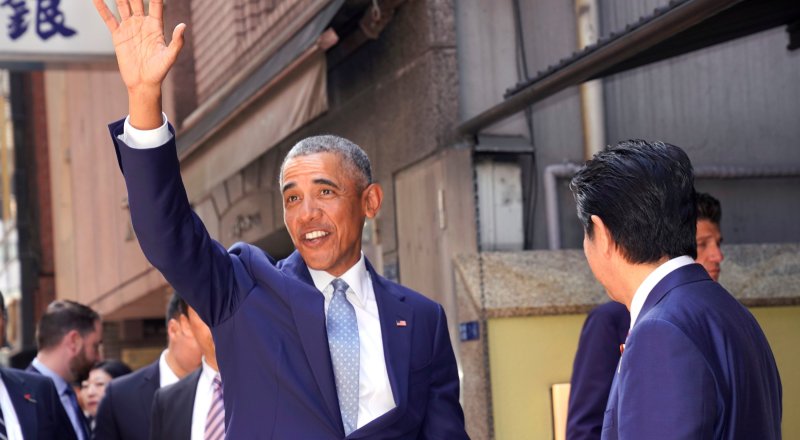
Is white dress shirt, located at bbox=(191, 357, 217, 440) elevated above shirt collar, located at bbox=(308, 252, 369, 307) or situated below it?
below

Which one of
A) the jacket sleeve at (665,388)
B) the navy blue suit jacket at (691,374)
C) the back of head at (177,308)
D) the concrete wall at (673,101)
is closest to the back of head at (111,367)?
the back of head at (177,308)

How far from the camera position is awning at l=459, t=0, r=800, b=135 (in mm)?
5191

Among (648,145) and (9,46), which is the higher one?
(9,46)

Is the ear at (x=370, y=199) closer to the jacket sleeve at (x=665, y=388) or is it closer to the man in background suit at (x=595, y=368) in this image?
the man in background suit at (x=595, y=368)

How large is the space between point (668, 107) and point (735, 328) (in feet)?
16.3

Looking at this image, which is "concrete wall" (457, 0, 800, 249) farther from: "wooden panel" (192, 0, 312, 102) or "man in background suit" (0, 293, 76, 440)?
"man in background suit" (0, 293, 76, 440)

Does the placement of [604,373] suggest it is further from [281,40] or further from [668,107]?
[281,40]

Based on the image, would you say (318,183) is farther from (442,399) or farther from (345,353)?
(442,399)

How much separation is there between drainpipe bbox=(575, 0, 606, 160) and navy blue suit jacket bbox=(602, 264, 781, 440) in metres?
4.45

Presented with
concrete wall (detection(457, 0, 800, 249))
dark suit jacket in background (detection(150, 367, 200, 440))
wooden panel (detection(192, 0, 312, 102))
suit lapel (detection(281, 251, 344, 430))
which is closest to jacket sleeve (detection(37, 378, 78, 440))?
dark suit jacket in background (detection(150, 367, 200, 440))

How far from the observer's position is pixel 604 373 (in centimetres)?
500

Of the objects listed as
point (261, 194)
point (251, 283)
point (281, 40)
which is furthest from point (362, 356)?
point (261, 194)

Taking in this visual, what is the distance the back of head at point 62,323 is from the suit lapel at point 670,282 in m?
5.85

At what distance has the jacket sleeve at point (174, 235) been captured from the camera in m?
3.53
